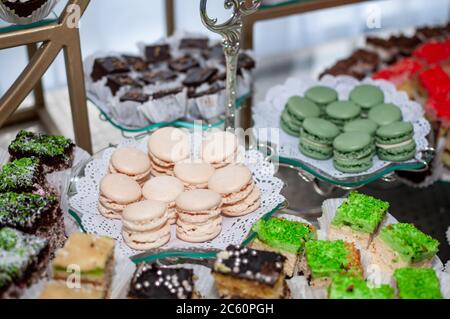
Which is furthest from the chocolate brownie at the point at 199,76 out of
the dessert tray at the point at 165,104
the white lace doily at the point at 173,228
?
the white lace doily at the point at 173,228

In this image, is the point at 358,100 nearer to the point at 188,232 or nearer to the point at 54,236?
the point at 188,232

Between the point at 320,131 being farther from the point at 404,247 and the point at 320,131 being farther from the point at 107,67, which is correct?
the point at 107,67

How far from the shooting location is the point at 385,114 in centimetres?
221

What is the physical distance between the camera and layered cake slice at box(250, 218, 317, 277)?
5.20 feet

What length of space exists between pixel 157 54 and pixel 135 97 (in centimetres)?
46

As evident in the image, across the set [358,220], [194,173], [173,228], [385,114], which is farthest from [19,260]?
[385,114]

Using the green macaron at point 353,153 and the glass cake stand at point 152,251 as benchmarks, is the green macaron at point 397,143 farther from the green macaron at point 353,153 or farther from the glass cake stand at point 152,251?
the glass cake stand at point 152,251

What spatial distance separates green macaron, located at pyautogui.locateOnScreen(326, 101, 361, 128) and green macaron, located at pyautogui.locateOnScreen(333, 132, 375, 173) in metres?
0.18

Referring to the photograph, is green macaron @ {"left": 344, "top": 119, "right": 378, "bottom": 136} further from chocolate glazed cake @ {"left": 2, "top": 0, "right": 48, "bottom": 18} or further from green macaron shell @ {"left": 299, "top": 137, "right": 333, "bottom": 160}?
chocolate glazed cake @ {"left": 2, "top": 0, "right": 48, "bottom": 18}

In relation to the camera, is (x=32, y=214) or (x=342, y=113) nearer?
(x=32, y=214)

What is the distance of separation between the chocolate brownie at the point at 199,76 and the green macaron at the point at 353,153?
655 mm

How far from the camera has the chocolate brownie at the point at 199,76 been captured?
2371 mm

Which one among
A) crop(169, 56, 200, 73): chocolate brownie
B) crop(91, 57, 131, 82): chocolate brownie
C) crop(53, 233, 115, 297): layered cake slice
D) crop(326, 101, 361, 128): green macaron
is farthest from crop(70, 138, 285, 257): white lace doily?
crop(169, 56, 200, 73): chocolate brownie
